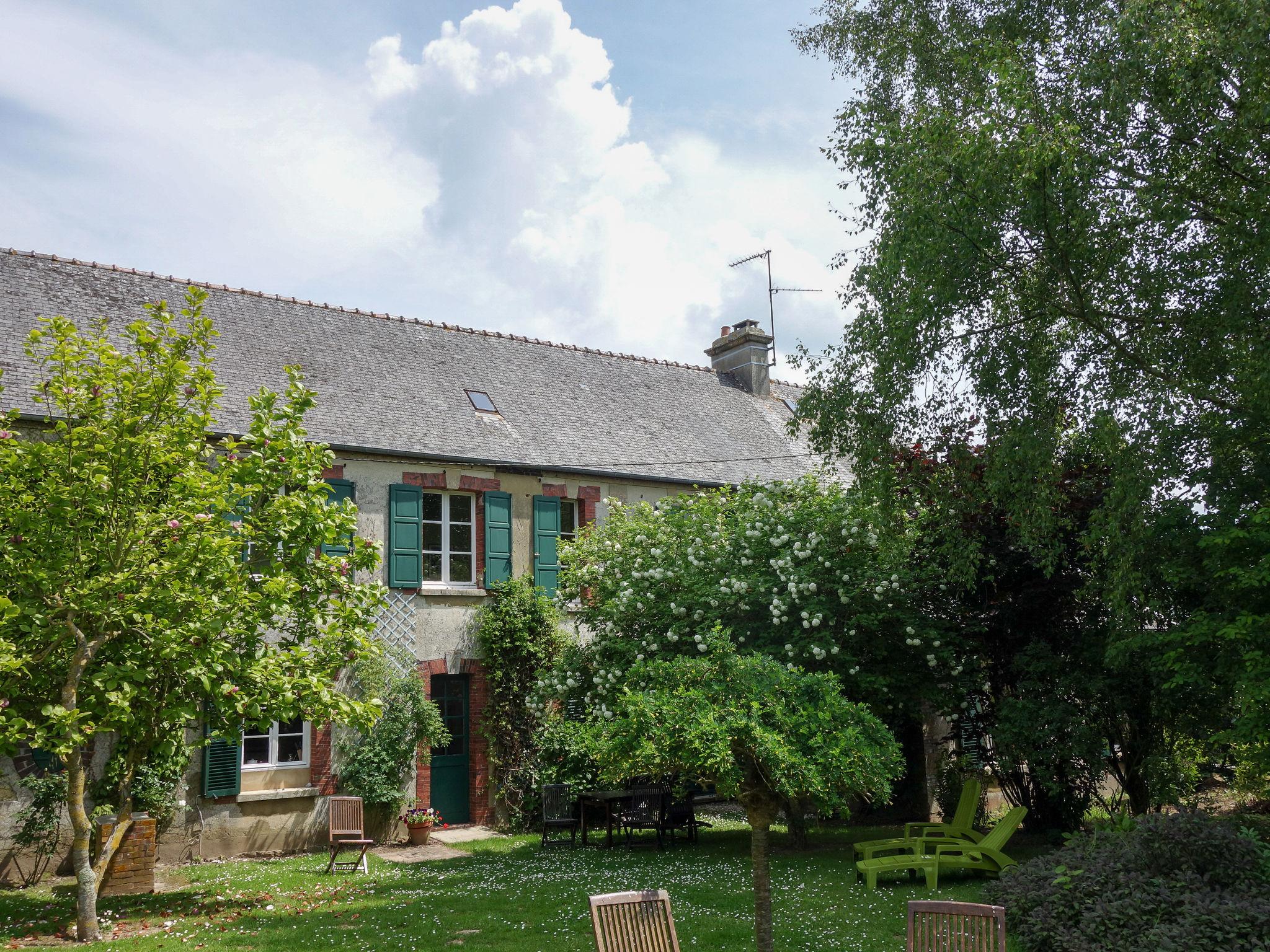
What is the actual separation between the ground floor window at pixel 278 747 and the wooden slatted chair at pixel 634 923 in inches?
354

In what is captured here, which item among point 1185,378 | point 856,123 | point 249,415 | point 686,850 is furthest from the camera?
point 249,415

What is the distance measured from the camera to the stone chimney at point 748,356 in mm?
23000

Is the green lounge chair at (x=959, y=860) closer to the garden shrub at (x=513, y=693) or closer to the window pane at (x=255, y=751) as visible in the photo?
the garden shrub at (x=513, y=693)

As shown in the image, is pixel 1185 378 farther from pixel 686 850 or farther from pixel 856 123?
pixel 686 850

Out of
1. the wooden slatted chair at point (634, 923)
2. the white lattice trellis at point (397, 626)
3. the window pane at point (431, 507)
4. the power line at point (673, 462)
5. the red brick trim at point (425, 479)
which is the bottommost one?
the wooden slatted chair at point (634, 923)

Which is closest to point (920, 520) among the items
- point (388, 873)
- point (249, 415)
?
point (388, 873)

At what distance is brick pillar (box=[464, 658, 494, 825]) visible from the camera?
1536 centimetres

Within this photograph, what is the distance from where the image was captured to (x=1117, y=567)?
30.5ft

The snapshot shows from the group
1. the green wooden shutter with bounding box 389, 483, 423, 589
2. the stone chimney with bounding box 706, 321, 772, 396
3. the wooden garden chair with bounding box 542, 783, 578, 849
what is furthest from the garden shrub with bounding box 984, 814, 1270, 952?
the stone chimney with bounding box 706, 321, 772, 396

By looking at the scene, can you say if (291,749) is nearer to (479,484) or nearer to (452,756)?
(452,756)

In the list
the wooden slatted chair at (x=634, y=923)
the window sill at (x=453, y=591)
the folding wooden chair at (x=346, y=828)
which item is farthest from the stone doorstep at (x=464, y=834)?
the wooden slatted chair at (x=634, y=923)

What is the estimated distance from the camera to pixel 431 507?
15.7 m

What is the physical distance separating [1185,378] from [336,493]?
10757 mm

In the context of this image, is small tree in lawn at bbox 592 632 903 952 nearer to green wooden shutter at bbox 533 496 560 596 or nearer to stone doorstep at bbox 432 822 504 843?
stone doorstep at bbox 432 822 504 843
